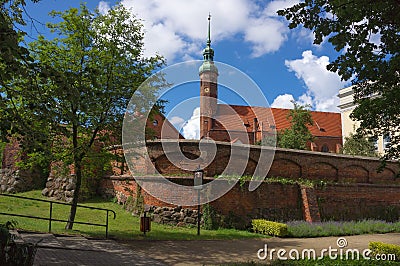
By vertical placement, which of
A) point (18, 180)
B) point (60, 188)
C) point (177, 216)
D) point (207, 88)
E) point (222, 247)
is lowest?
point (222, 247)

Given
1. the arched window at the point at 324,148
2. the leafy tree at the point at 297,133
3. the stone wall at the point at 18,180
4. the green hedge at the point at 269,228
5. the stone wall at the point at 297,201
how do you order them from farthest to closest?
the arched window at the point at 324,148 → the leafy tree at the point at 297,133 → the stone wall at the point at 18,180 → the stone wall at the point at 297,201 → the green hedge at the point at 269,228

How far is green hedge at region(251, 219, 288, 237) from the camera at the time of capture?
50.6 feet

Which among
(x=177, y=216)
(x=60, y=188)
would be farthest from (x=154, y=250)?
(x=60, y=188)

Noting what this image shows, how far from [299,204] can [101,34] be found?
12.9 metres

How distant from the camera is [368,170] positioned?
2292 cm

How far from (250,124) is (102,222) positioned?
3628 centimetres

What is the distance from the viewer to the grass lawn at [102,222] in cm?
1331

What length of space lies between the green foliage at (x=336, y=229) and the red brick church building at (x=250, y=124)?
19.4m

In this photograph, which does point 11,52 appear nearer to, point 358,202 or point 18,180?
point 18,180

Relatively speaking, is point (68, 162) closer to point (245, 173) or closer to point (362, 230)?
point (245, 173)

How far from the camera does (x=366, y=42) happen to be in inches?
315

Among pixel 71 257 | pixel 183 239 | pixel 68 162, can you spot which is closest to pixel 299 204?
pixel 183 239

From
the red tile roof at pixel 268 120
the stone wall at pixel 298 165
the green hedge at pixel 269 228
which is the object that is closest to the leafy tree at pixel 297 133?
the red tile roof at pixel 268 120

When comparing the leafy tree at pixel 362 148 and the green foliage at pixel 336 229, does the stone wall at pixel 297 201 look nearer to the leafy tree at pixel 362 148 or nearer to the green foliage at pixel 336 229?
the green foliage at pixel 336 229
